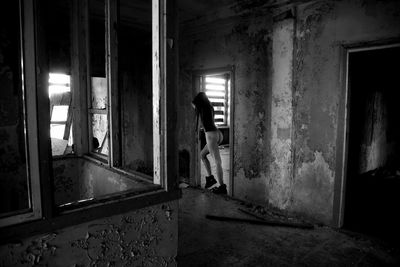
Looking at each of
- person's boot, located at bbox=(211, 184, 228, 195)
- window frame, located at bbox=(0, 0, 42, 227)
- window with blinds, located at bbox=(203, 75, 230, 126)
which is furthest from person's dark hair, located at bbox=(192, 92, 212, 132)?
window with blinds, located at bbox=(203, 75, 230, 126)

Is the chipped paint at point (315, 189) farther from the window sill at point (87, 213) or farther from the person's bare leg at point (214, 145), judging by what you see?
the window sill at point (87, 213)

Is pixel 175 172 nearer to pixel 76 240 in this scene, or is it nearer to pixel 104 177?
pixel 76 240

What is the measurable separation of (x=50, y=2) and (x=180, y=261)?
4.13 m

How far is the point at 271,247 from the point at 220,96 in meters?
7.98

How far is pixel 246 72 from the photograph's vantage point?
4.40 metres

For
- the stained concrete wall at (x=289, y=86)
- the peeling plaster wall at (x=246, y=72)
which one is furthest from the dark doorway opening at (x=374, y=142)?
the peeling plaster wall at (x=246, y=72)

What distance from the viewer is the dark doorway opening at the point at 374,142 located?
4.13 metres

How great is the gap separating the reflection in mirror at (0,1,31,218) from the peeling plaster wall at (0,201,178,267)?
0.73 meters

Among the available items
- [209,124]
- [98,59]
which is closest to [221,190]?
[209,124]

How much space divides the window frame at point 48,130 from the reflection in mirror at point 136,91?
10.4ft

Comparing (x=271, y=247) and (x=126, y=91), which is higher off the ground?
(x=126, y=91)

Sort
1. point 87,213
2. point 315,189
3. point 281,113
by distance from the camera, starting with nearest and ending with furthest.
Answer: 1. point 87,213
2. point 315,189
3. point 281,113

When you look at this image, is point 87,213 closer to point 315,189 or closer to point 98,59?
point 315,189

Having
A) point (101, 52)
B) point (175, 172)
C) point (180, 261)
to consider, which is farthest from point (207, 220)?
point (101, 52)
